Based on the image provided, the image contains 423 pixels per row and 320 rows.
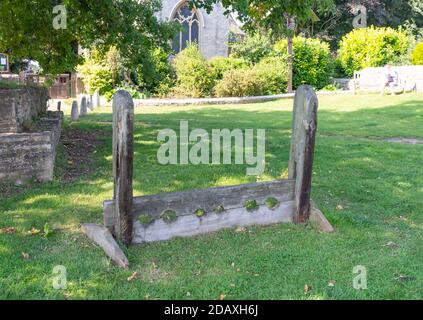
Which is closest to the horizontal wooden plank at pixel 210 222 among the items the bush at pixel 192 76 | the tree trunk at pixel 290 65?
the bush at pixel 192 76

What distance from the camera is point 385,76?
22.3 metres

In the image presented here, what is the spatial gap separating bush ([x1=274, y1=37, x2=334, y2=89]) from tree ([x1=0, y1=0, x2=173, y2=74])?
16.8 metres

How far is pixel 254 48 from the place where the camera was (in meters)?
26.7

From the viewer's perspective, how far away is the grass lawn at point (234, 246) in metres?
3.97

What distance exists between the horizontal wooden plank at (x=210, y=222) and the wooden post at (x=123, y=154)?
0.71 ft

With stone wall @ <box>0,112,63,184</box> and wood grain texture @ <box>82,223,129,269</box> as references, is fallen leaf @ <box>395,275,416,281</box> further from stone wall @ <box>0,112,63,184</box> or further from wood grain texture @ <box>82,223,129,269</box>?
stone wall @ <box>0,112,63,184</box>

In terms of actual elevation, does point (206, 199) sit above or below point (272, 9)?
below

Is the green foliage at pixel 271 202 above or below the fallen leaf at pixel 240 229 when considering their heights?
above

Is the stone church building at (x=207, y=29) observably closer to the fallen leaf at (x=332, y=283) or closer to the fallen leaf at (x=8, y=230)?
the fallen leaf at (x=8, y=230)

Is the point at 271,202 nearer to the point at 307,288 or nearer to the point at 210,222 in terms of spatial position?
Result: the point at 210,222

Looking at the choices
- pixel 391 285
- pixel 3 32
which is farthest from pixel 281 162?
pixel 3 32

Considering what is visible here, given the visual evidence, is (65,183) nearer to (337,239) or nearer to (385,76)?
(337,239)

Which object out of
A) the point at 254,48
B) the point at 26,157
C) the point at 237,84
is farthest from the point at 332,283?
the point at 254,48

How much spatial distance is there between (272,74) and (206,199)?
21.2m
